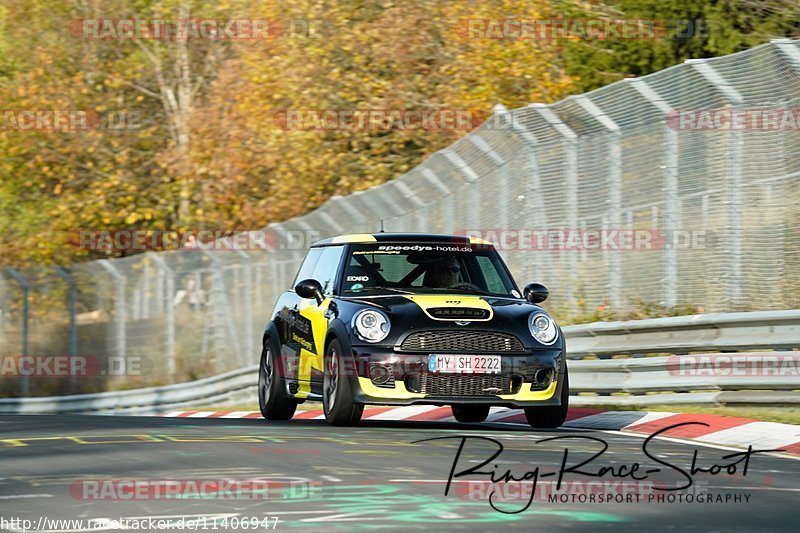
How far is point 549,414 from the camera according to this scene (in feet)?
44.3

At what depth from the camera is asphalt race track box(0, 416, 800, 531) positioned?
24.6 feet

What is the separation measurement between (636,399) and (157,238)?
102 ft

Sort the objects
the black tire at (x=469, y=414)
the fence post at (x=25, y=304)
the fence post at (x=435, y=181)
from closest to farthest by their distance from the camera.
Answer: the black tire at (x=469, y=414) → the fence post at (x=435, y=181) → the fence post at (x=25, y=304)

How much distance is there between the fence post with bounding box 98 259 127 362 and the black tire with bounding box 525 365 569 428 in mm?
17003

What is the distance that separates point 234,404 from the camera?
2441 centimetres

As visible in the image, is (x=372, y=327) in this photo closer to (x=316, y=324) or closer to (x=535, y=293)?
(x=316, y=324)

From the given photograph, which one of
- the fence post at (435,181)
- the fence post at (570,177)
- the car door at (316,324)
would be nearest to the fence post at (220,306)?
the fence post at (435,181)

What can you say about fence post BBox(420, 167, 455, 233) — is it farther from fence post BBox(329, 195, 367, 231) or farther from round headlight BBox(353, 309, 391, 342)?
round headlight BBox(353, 309, 391, 342)

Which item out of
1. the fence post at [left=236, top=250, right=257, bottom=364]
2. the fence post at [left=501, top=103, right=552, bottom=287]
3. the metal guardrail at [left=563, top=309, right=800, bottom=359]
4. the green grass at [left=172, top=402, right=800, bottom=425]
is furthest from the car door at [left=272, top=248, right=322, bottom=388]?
the fence post at [left=236, top=250, right=257, bottom=364]

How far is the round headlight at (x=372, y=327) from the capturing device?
1265 cm

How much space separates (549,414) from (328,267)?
233 cm

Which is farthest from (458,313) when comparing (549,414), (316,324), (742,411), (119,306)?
(119,306)

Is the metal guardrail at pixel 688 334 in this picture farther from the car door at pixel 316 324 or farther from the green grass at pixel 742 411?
the car door at pixel 316 324

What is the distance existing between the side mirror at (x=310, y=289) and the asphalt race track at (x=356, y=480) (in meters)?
1.49
